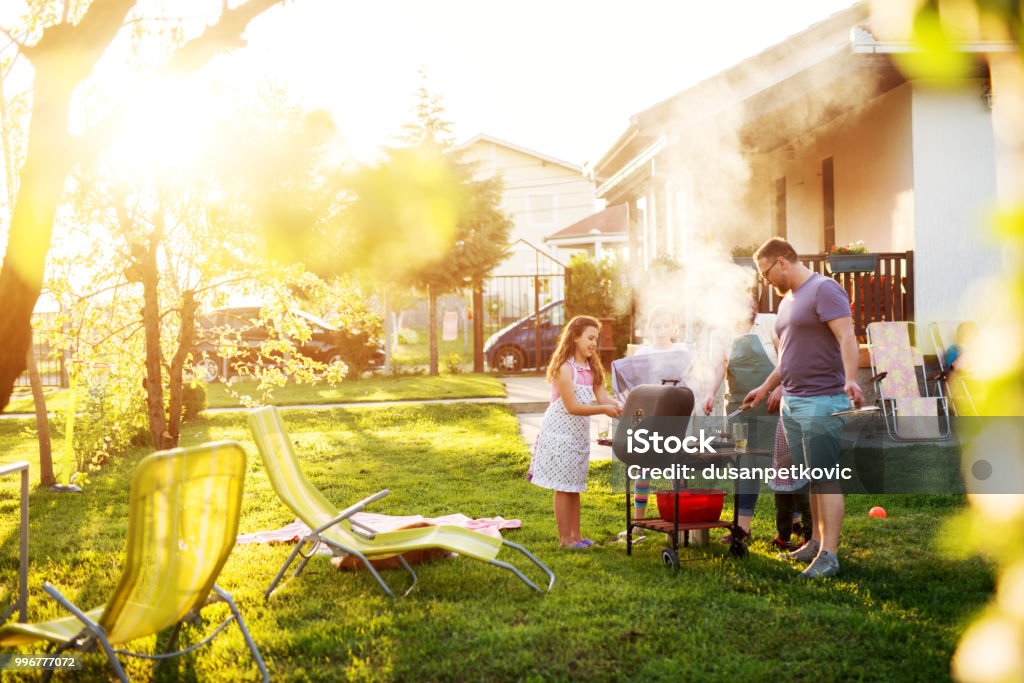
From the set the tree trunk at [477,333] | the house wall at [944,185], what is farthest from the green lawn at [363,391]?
the house wall at [944,185]

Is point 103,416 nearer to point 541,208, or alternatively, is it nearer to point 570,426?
point 570,426

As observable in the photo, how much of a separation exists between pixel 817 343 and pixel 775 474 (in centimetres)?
96

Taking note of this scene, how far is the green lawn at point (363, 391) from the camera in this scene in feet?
56.5

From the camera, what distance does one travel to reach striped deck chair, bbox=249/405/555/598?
209 inches

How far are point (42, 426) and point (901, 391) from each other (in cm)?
863

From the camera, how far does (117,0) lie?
14.5ft

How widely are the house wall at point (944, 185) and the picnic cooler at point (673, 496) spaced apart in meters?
5.64

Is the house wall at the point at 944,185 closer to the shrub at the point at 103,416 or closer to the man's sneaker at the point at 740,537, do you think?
the man's sneaker at the point at 740,537

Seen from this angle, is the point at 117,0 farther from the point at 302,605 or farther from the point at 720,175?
the point at 720,175

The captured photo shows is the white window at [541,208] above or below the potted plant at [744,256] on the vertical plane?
above

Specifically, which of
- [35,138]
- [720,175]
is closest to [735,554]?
[35,138]

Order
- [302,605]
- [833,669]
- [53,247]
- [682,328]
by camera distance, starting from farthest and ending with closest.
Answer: [682,328], [53,247], [302,605], [833,669]

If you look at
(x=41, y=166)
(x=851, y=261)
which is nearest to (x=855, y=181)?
(x=851, y=261)

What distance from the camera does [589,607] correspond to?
519 cm
